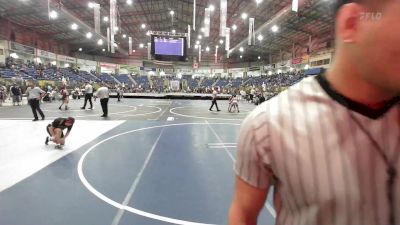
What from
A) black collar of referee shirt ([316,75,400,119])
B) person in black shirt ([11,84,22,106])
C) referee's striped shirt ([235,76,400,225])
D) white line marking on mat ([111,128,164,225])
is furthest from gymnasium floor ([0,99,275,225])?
person in black shirt ([11,84,22,106])

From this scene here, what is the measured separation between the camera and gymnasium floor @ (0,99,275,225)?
12.8 ft

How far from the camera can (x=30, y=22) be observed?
115 ft

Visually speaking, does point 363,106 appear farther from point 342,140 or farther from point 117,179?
point 117,179

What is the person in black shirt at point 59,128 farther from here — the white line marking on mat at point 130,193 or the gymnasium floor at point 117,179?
the white line marking on mat at point 130,193

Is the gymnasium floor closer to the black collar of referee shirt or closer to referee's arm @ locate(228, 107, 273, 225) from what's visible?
referee's arm @ locate(228, 107, 273, 225)

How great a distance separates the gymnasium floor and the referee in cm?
309

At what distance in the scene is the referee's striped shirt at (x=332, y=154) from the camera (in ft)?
2.81

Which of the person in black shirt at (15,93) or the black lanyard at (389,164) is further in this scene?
the person in black shirt at (15,93)

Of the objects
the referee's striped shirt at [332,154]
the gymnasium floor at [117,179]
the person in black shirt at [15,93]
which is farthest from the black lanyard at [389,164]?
the person in black shirt at [15,93]

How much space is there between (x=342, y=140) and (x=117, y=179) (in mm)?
4991

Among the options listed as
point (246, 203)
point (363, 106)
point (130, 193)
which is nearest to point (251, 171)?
point (246, 203)

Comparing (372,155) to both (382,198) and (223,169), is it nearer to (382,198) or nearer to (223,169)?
(382,198)

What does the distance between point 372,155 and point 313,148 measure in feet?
0.57

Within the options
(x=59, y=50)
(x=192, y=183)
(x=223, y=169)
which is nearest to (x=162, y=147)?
(x=223, y=169)
